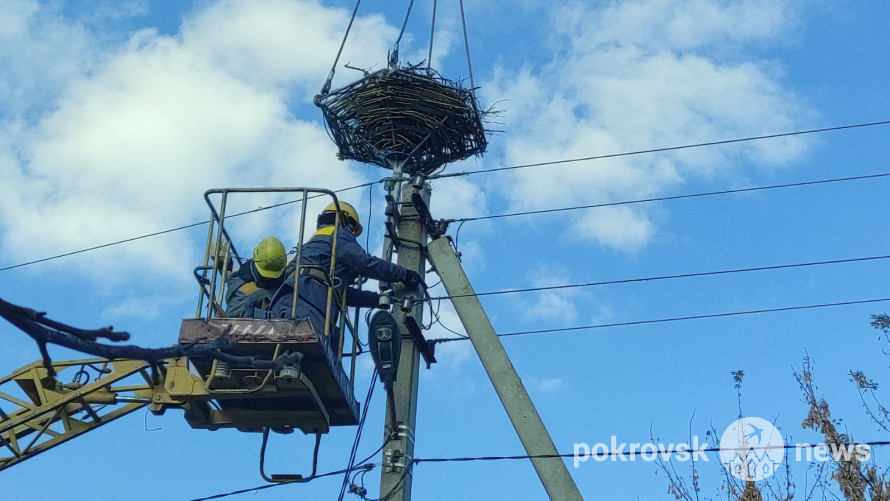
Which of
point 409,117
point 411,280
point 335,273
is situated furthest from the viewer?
point 409,117

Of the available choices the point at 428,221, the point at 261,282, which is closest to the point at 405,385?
the point at 261,282

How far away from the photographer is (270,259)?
8.15m

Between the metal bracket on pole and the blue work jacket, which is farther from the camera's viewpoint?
the metal bracket on pole

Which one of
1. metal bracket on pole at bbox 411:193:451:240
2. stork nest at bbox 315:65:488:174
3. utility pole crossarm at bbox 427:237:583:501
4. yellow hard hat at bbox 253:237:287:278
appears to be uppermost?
stork nest at bbox 315:65:488:174

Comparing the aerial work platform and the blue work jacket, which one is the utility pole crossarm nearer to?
the blue work jacket

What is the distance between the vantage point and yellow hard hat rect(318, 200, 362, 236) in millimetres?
9008

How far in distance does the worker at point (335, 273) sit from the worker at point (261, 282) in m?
0.11

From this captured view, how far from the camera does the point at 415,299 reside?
27.3 feet

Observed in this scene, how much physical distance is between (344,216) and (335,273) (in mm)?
700

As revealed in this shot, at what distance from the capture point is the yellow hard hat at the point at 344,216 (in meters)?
9.01

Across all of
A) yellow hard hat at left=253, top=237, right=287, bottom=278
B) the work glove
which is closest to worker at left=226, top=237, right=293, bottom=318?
yellow hard hat at left=253, top=237, right=287, bottom=278

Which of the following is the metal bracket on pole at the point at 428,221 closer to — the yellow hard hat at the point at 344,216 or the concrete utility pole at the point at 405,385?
the concrete utility pole at the point at 405,385

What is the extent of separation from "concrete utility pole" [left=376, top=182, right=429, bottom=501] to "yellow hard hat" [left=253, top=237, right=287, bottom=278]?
904mm

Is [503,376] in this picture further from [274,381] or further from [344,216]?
[344,216]
